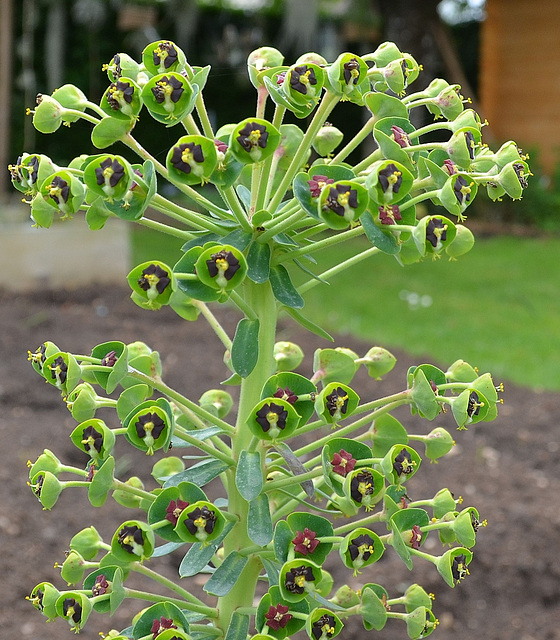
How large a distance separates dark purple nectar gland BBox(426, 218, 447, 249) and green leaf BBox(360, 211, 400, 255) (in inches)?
1.4

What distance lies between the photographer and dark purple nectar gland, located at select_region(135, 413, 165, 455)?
883 millimetres

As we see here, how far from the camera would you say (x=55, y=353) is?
0.97 metres

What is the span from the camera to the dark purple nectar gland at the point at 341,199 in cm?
83

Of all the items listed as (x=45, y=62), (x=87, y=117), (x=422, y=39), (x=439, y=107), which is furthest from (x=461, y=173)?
(x=45, y=62)

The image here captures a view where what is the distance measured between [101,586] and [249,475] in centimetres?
21

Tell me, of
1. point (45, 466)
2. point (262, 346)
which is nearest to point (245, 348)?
point (262, 346)

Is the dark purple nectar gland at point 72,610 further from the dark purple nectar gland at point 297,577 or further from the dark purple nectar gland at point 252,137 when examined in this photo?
the dark purple nectar gland at point 252,137

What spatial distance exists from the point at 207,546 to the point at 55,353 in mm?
283

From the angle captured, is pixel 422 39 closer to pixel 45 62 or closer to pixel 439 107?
pixel 45 62

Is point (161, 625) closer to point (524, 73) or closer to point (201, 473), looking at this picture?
point (201, 473)

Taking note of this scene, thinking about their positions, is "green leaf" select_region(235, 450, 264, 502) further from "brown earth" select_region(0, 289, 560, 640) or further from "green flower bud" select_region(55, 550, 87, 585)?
"brown earth" select_region(0, 289, 560, 640)

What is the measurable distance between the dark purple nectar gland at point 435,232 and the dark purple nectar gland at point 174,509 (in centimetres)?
39

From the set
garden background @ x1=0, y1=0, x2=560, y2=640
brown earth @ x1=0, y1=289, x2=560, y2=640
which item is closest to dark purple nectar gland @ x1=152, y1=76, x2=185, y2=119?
garden background @ x1=0, y1=0, x2=560, y2=640

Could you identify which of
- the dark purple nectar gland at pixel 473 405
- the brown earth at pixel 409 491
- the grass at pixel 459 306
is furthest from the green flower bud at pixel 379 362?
the grass at pixel 459 306
